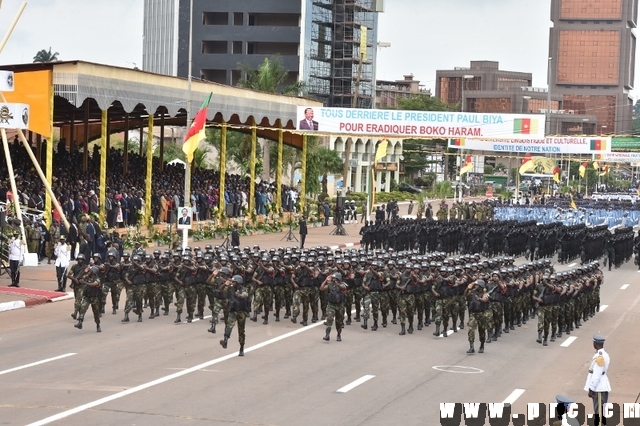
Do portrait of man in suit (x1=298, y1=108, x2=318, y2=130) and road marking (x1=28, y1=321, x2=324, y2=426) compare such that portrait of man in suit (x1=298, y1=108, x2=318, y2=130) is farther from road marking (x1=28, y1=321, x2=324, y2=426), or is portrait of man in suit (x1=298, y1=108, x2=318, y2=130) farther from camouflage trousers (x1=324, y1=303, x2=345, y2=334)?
camouflage trousers (x1=324, y1=303, x2=345, y2=334)

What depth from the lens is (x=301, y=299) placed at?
2459 cm

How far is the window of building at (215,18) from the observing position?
95062 millimetres

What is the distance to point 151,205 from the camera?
42.1 meters

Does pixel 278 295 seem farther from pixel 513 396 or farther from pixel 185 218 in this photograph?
pixel 185 218

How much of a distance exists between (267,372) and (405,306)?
19.0 ft

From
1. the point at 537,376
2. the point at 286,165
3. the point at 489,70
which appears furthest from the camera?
the point at 489,70

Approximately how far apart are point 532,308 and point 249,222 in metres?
23.9

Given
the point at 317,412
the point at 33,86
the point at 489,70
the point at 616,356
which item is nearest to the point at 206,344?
the point at 317,412

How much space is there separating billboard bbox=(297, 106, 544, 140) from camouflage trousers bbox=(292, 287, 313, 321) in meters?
27.2

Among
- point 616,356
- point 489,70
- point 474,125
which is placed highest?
point 489,70

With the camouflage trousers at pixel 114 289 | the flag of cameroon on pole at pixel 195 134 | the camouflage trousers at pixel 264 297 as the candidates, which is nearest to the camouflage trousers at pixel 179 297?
the camouflage trousers at pixel 114 289

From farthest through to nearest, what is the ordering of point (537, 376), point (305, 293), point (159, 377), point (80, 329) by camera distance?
point (305, 293), point (80, 329), point (537, 376), point (159, 377)

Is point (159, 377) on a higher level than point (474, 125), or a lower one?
lower

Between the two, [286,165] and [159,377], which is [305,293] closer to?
[159,377]
